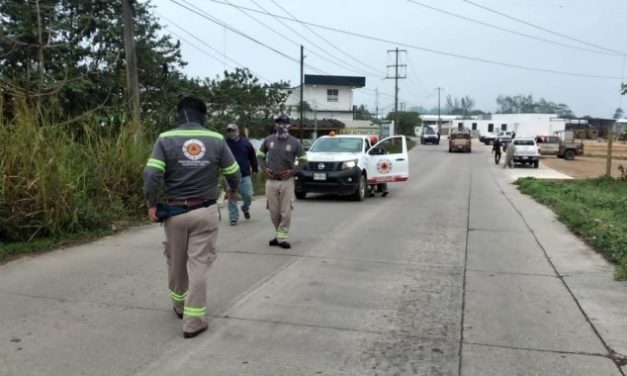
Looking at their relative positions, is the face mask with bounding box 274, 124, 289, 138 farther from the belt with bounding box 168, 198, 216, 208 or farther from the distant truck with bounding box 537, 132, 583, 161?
the distant truck with bounding box 537, 132, 583, 161

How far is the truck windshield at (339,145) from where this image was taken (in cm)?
1520

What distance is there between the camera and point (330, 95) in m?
62.5

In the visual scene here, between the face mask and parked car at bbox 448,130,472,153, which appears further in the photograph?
parked car at bbox 448,130,472,153

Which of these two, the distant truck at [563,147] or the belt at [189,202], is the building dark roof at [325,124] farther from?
the belt at [189,202]

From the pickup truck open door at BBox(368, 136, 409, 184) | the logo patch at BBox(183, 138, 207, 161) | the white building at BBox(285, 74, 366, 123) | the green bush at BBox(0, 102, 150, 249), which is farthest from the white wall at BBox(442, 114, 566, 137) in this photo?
the logo patch at BBox(183, 138, 207, 161)

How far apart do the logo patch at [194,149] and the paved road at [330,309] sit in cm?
142

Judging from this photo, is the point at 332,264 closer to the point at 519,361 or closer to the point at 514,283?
the point at 514,283

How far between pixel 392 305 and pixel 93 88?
53.5 ft

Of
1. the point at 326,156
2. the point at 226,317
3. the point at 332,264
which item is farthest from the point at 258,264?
the point at 326,156

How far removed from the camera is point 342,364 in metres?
4.16

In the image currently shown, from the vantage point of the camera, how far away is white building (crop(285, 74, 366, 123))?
2408 inches

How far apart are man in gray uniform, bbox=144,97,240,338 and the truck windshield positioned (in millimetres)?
10392

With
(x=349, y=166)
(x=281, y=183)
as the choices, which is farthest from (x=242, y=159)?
(x=349, y=166)

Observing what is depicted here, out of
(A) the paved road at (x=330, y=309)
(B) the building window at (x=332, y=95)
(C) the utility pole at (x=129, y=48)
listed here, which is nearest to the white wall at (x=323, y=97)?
(B) the building window at (x=332, y=95)
